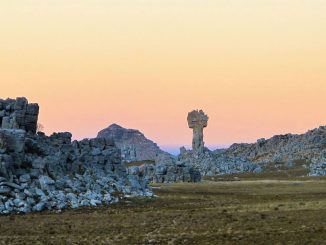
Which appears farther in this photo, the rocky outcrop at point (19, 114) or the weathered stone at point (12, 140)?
the rocky outcrop at point (19, 114)

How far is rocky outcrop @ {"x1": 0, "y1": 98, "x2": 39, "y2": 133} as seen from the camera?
6962 cm

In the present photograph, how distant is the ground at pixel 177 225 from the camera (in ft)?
111

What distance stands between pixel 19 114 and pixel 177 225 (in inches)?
1526

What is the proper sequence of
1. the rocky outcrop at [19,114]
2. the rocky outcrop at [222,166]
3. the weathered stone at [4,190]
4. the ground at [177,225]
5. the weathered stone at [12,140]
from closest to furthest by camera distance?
1. the ground at [177,225]
2. the weathered stone at [4,190]
3. the weathered stone at [12,140]
4. the rocky outcrop at [19,114]
5. the rocky outcrop at [222,166]

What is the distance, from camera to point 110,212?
48500 millimetres

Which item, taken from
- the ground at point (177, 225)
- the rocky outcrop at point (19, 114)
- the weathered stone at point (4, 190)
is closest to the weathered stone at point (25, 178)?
the weathered stone at point (4, 190)

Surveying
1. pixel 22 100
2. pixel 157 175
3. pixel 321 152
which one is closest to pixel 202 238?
pixel 22 100

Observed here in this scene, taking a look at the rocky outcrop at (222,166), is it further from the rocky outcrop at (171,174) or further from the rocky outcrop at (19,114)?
the rocky outcrop at (19,114)

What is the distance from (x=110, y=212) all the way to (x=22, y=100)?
29.8 meters

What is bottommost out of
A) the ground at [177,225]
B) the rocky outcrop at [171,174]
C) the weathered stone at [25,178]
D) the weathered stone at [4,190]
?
the ground at [177,225]

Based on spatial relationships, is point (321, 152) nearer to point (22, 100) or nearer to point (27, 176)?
point (22, 100)

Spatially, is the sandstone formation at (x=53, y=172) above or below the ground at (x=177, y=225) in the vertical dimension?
above

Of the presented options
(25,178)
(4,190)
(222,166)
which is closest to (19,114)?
(25,178)

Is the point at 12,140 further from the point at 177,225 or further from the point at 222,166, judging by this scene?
the point at 222,166
